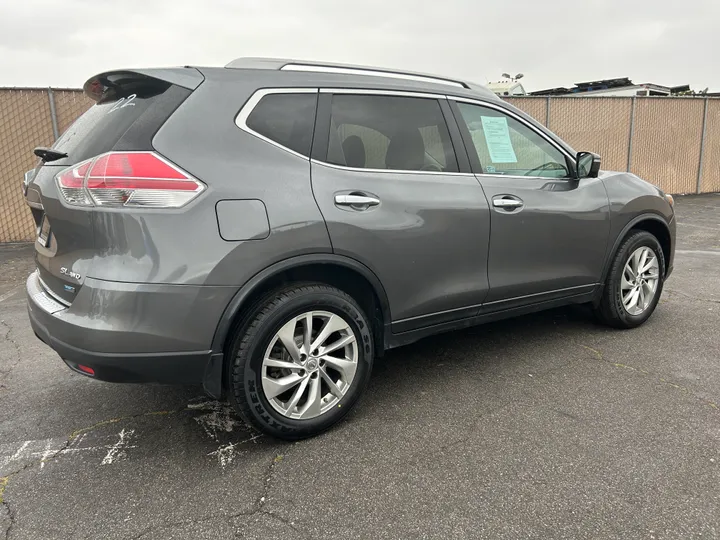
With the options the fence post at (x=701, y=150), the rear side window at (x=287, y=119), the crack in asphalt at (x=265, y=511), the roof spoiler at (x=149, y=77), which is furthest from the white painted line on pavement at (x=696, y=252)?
the fence post at (x=701, y=150)

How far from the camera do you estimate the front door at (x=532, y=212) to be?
3.21 meters

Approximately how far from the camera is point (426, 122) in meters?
3.07

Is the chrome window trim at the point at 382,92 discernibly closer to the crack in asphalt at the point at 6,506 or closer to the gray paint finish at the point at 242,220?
the gray paint finish at the point at 242,220

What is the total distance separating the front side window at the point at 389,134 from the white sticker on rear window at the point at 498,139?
0.34 m

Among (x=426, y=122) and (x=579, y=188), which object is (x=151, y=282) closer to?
(x=426, y=122)

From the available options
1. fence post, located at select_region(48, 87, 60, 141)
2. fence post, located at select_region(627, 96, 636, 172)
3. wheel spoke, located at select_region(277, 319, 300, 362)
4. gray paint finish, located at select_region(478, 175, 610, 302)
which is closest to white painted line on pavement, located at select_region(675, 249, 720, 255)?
gray paint finish, located at select_region(478, 175, 610, 302)

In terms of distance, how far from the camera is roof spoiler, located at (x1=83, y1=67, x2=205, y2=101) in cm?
237

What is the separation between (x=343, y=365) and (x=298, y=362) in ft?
0.83

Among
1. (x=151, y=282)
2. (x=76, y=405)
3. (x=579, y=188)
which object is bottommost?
(x=76, y=405)

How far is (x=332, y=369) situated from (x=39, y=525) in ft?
4.48

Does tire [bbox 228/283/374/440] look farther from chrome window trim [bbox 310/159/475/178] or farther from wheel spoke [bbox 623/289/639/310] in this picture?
wheel spoke [bbox 623/289/639/310]

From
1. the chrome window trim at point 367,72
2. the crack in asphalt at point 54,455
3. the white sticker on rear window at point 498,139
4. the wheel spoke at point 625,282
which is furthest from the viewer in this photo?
the wheel spoke at point 625,282

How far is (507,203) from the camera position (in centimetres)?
320

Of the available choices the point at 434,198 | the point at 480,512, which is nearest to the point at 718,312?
the point at 434,198
